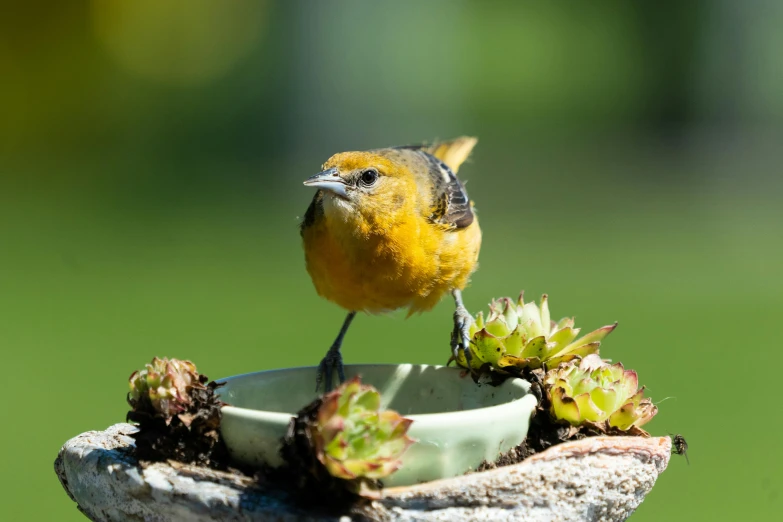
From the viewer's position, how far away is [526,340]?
8.02 ft

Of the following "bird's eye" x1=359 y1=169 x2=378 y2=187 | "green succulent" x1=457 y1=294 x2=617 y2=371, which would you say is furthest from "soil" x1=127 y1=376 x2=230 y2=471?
"bird's eye" x1=359 y1=169 x2=378 y2=187

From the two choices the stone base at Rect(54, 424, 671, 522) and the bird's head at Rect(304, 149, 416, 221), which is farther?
the bird's head at Rect(304, 149, 416, 221)

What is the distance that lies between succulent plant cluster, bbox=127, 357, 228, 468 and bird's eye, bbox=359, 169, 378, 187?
140cm

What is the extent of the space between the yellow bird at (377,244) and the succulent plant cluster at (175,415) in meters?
0.99

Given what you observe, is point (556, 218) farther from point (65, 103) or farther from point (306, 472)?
point (306, 472)

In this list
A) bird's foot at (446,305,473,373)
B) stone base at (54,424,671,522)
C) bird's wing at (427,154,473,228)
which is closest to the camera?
stone base at (54,424,671,522)

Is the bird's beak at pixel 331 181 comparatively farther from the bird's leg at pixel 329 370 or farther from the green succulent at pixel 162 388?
the green succulent at pixel 162 388

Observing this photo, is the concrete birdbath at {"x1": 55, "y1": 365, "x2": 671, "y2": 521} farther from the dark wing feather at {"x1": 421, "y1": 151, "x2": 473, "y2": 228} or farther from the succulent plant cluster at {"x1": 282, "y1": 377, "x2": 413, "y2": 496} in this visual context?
the dark wing feather at {"x1": 421, "y1": 151, "x2": 473, "y2": 228}

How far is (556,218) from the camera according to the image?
50.8ft

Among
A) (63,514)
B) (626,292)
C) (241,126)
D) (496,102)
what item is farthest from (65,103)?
(63,514)

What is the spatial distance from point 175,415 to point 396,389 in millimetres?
715

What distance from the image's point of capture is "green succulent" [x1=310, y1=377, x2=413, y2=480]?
1773 millimetres

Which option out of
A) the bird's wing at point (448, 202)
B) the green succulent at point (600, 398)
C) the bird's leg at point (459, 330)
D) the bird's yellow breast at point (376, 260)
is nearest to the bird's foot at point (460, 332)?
the bird's leg at point (459, 330)

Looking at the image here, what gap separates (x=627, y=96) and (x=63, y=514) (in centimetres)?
1947
